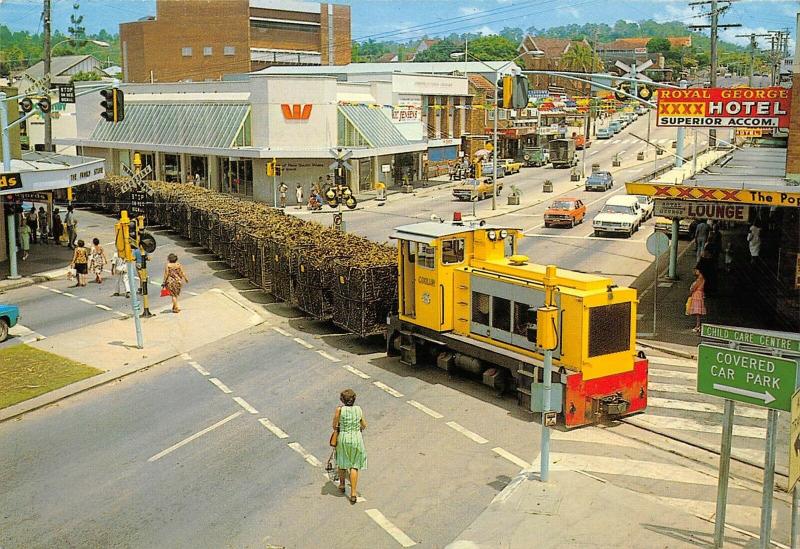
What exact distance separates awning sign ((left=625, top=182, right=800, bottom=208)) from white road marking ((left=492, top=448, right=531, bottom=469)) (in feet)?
34.4

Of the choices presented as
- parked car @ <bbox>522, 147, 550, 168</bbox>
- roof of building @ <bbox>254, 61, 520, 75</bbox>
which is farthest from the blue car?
parked car @ <bbox>522, 147, 550, 168</bbox>

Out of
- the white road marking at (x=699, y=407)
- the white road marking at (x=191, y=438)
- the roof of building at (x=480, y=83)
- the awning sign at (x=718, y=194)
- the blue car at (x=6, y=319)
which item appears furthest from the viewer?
the roof of building at (x=480, y=83)

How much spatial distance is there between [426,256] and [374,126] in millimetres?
45055

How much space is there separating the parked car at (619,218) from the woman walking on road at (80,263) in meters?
25.3

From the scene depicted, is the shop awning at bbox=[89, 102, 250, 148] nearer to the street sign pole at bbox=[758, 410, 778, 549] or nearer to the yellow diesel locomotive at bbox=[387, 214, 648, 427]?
the yellow diesel locomotive at bbox=[387, 214, 648, 427]

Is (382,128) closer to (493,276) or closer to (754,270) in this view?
(754,270)

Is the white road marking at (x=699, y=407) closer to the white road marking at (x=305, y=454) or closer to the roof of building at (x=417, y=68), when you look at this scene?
the white road marking at (x=305, y=454)

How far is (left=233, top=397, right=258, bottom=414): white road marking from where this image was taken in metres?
17.3

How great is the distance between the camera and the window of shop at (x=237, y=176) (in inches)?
2395

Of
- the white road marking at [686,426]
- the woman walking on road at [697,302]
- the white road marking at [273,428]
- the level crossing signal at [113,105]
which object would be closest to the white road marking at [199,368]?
the white road marking at [273,428]

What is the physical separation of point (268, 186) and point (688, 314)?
38.3 metres

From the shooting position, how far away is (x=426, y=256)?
19500 millimetres

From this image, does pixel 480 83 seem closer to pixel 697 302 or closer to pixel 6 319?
pixel 697 302

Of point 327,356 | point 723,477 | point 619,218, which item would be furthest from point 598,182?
point 723,477
